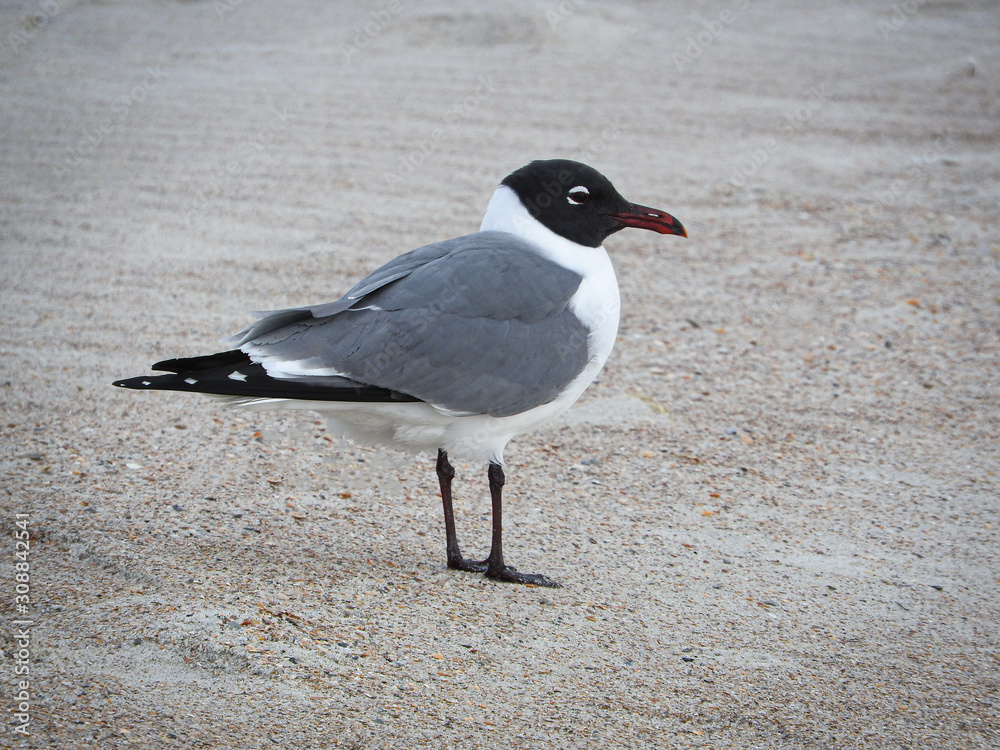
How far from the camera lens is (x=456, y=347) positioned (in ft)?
12.0

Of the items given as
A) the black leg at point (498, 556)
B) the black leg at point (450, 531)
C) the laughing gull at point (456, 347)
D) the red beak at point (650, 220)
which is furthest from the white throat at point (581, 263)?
the black leg at point (450, 531)

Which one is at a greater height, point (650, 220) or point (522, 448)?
point (650, 220)

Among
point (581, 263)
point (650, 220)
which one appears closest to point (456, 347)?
point (581, 263)

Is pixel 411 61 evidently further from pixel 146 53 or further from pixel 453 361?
pixel 453 361

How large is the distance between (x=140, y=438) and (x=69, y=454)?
0.35m

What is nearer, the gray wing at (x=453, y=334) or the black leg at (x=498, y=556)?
the gray wing at (x=453, y=334)

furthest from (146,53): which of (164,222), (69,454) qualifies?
(69,454)

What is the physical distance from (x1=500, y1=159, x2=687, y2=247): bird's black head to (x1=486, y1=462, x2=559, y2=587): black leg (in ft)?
3.26

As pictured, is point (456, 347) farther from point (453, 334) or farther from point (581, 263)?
point (581, 263)

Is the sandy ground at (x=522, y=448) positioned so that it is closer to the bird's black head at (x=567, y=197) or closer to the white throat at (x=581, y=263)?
the white throat at (x=581, y=263)

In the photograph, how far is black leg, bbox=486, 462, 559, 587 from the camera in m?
3.85

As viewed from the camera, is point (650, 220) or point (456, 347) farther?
point (650, 220)

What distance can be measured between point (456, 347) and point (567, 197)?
85cm

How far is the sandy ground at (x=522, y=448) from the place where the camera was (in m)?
3.18
